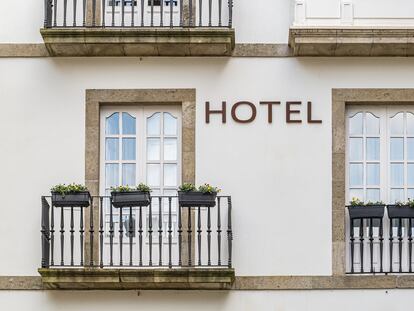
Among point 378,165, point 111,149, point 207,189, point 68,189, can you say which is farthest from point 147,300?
point 378,165

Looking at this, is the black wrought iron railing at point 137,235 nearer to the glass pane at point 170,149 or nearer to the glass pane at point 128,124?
the glass pane at point 170,149

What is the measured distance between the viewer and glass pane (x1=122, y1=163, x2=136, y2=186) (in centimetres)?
2027

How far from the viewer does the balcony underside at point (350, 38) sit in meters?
19.9

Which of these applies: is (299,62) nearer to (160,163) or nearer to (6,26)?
(160,163)

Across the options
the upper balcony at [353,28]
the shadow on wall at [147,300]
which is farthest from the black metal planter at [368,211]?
the upper balcony at [353,28]

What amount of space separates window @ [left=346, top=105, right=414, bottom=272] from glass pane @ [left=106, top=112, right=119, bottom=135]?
11.3 feet

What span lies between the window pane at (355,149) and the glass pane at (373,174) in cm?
19

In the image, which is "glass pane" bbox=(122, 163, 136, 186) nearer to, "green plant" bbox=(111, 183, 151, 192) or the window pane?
"green plant" bbox=(111, 183, 151, 192)

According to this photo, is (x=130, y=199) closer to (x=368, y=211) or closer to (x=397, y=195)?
(x=368, y=211)

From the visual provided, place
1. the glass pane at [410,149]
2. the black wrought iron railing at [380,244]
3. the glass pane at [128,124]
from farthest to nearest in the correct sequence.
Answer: the glass pane at [128,124]
the glass pane at [410,149]
the black wrought iron railing at [380,244]

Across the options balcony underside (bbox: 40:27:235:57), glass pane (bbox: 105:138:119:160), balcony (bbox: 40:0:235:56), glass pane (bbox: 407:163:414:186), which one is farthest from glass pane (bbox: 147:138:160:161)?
glass pane (bbox: 407:163:414:186)

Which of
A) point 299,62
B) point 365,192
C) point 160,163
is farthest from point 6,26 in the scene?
point 365,192

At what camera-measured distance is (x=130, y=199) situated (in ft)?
63.9

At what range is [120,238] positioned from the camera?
19688 millimetres
